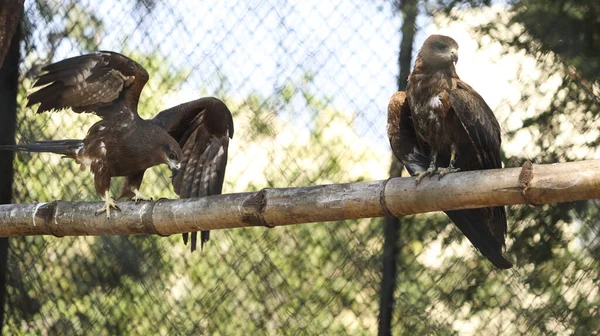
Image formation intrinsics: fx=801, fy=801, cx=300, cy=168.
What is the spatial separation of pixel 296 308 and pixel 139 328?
881mm

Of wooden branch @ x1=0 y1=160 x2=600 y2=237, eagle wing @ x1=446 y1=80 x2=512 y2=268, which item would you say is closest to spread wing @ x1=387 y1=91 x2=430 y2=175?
eagle wing @ x1=446 y1=80 x2=512 y2=268

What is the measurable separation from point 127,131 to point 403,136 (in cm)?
118

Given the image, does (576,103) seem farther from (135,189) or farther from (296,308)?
(135,189)

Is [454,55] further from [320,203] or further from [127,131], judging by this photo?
[127,131]

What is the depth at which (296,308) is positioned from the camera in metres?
3.62

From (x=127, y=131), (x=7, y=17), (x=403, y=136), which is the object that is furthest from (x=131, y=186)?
(x=403, y=136)

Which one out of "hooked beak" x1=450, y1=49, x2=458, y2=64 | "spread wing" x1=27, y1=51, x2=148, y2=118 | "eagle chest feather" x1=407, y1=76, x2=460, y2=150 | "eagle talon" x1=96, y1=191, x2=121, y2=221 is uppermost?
"spread wing" x1=27, y1=51, x2=148, y2=118

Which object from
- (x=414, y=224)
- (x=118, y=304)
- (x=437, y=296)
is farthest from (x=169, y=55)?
(x=437, y=296)

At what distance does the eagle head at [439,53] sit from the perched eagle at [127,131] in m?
1.06

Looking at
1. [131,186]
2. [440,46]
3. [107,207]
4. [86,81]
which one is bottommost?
[440,46]

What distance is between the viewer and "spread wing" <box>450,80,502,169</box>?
2.65m

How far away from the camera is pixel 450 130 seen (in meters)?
2.79

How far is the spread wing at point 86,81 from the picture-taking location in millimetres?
3002

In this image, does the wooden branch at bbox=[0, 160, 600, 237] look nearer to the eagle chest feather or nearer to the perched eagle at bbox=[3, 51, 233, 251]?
the perched eagle at bbox=[3, 51, 233, 251]
